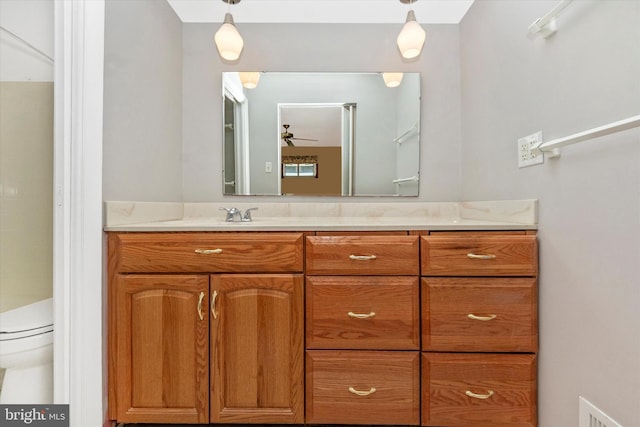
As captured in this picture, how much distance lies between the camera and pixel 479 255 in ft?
3.78

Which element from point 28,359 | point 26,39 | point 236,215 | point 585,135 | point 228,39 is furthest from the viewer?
point 236,215

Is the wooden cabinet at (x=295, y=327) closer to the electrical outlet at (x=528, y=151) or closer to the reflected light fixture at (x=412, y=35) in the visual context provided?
the electrical outlet at (x=528, y=151)

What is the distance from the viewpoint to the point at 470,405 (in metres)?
1.15

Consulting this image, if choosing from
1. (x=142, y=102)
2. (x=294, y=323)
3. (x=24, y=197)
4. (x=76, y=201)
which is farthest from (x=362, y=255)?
(x=24, y=197)

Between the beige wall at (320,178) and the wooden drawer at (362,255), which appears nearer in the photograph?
the wooden drawer at (362,255)

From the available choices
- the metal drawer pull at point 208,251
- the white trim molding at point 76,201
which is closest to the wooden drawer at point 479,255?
the metal drawer pull at point 208,251

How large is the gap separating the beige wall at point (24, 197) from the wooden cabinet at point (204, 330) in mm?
326

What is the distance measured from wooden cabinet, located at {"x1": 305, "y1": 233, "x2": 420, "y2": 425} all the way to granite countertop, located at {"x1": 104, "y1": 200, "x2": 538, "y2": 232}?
0.10m

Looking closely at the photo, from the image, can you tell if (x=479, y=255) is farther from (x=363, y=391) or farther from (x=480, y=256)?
(x=363, y=391)

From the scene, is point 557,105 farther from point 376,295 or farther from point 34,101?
point 34,101

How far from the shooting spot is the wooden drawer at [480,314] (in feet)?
3.74

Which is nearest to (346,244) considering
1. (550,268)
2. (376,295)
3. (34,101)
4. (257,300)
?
(376,295)

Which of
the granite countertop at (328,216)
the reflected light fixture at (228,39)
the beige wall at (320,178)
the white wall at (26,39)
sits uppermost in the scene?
the reflected light fixture at (228,39)

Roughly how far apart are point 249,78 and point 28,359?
164cm
